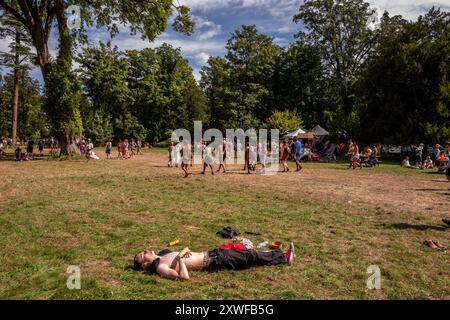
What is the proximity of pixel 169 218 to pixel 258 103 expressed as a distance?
43.9 meters

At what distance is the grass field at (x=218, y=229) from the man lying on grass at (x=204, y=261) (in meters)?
0.16

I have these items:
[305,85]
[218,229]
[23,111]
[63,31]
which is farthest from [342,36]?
[23,111]

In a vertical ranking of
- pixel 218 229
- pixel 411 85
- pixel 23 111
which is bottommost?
pixel 218 229

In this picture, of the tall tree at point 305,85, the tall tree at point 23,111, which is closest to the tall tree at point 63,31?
the tall tree at point 305,85

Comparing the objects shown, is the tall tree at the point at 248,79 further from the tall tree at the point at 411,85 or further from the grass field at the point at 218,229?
the grass field at the point at 218,229

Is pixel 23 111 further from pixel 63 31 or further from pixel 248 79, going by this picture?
pixel 63 31

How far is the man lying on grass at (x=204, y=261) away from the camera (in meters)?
5.67

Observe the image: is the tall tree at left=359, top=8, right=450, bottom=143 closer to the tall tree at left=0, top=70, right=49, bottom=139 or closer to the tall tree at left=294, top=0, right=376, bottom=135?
the tall tree at left=294, top=0, right=376, bottom=135

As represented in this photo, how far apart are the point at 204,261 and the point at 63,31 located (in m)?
26.0

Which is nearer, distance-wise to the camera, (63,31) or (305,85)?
(63,31)

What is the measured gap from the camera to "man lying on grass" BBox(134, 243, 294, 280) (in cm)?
567

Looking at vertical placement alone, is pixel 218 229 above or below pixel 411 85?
below

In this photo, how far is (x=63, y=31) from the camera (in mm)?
26641

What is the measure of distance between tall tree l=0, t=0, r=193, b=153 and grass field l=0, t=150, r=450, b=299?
466 inches
